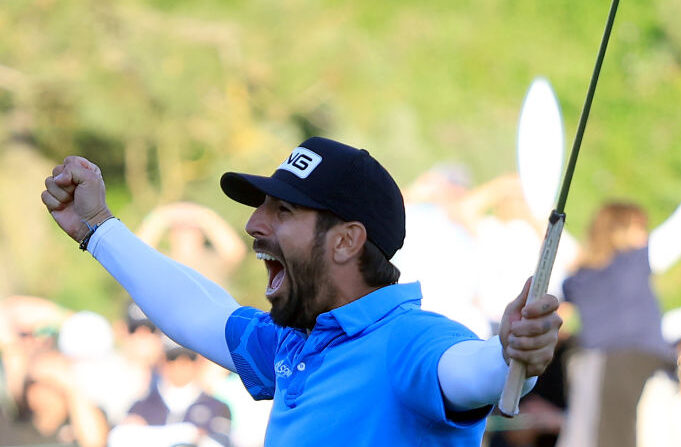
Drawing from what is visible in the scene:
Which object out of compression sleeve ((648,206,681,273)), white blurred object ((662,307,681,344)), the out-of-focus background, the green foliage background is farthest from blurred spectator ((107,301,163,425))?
white blurred object ((662,307,681,344))

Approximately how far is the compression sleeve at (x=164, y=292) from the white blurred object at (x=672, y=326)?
595cm

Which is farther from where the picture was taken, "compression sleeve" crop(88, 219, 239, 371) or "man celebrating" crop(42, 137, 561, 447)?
"compression sleeve" crop(88, 219, 239, 371)

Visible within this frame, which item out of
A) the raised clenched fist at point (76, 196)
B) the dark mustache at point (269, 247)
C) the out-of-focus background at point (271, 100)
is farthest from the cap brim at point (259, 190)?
the out-of-focus background at point (271, 100)

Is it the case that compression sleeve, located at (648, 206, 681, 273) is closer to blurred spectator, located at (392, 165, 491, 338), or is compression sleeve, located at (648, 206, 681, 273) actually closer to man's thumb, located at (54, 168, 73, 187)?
blurred spectator, located at (392, 165, 491, 338)

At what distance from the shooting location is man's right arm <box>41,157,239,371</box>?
2549 millimetres

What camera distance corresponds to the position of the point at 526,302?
1680 mm

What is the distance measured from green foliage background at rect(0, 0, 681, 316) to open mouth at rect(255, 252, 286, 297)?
6.32m

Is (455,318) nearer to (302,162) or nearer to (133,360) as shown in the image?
(133,360)

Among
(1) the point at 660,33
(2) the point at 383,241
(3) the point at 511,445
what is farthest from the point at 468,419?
(1) the point at 660,33

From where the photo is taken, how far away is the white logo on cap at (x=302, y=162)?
225cm

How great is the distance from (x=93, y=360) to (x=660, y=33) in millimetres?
6200

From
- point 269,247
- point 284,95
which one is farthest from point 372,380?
point 284,95

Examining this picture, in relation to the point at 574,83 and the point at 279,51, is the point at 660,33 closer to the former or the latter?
the point at 574,83

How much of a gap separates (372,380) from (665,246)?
206 inches
